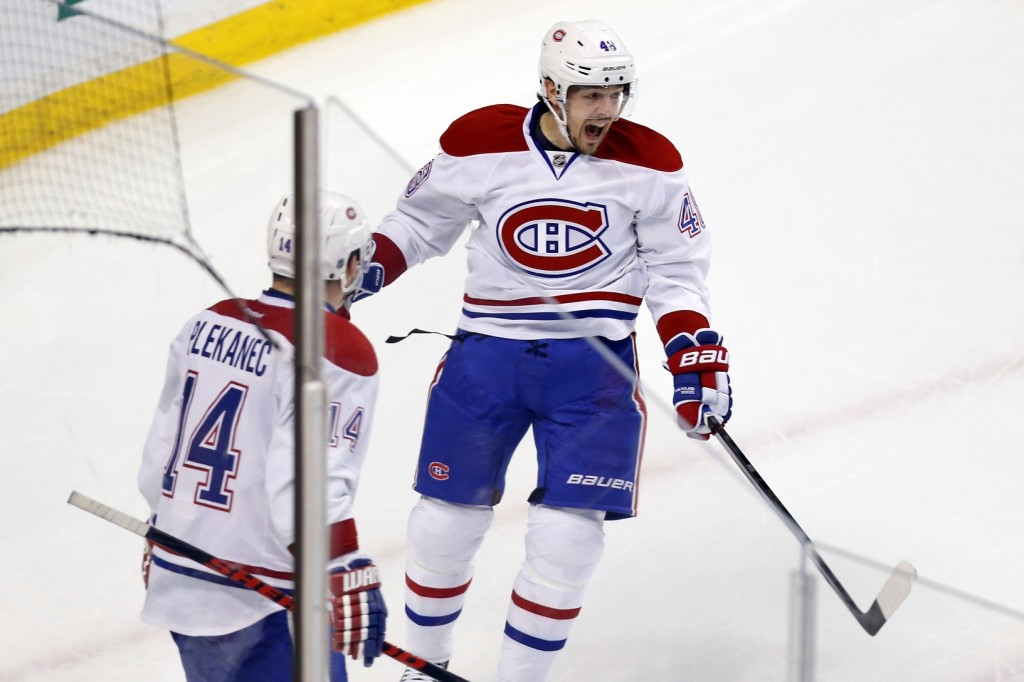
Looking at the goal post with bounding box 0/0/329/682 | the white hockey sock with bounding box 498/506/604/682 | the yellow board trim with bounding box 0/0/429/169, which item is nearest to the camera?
the goal post with bounding box 0/0/329/682

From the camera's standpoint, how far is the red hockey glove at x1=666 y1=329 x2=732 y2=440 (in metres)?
2.33

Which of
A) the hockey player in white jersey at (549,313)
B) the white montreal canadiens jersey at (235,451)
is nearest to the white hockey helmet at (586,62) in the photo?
the hockey player in white jersey at (549,313)

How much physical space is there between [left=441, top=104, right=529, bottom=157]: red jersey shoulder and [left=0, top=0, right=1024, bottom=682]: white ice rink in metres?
0.26

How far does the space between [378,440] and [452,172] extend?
68 cm

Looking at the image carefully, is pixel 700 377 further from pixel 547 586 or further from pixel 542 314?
pixel 547 586

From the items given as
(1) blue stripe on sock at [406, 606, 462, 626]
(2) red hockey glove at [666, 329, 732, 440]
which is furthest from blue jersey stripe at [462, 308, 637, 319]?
(1) blue stripe on sock at [406, 606, 462, 626]

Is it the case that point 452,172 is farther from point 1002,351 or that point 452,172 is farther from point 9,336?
point 1002,351

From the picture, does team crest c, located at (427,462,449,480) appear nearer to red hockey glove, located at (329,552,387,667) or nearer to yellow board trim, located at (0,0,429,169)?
red hockey glove, located at (329,552,387,667)

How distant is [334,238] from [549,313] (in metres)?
0.65

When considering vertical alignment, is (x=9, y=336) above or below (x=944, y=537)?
above

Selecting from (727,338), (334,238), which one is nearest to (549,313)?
(334,238)

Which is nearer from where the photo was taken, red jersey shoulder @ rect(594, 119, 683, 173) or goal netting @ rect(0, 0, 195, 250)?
goal netting @ rect(0, 0, 195, 250)

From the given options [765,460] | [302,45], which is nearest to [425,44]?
[302,45]

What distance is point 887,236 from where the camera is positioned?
12.6 ft
